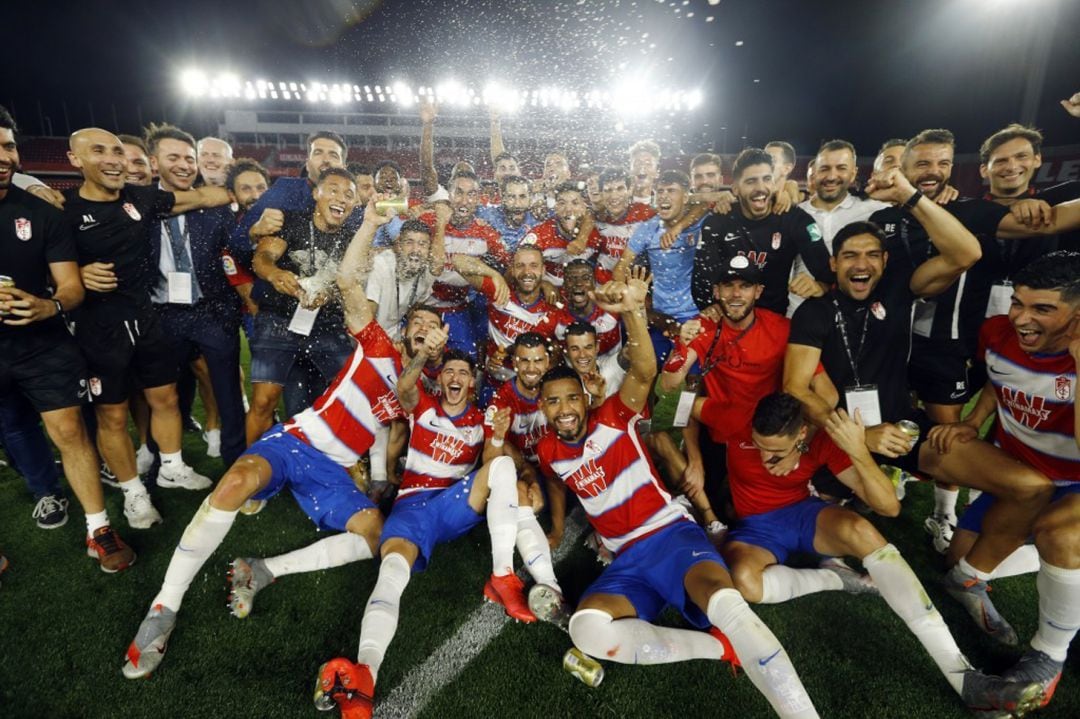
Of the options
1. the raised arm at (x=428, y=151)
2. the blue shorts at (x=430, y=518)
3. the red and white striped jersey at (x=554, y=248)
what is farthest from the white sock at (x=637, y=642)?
the raised arm at (x=428, y=151)

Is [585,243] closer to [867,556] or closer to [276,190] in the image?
[276,190]

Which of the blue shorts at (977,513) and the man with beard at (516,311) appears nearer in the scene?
the blue shorts at (977,513)

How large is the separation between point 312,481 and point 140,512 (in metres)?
1.37

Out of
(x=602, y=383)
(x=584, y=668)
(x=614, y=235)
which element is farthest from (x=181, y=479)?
(x=614, y=235)

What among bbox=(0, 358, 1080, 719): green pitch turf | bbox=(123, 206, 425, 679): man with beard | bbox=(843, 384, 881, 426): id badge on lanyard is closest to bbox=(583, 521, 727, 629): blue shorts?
bbox=(0, 358, 1080, 719): green pitch turf

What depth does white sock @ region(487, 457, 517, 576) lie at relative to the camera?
2.76 meters

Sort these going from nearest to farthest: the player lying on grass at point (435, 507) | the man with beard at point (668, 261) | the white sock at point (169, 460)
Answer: the player lying on grass at point (435, 507) → the white sock at point (169, 460) → the man with beard at point (668, 261)

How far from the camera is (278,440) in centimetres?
317

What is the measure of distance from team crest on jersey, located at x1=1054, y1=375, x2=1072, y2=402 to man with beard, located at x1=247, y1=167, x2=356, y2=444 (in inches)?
159

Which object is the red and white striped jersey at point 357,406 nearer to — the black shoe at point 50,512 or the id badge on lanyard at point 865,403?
the black shoe at point 50,512

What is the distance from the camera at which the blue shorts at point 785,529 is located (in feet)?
9.00

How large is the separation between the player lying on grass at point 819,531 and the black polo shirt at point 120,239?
3.90 m

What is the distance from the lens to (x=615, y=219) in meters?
4.81

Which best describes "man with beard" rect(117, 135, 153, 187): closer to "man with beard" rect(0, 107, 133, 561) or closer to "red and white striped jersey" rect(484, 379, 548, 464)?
"man with beard" rect(0, 107, 133, 561)
